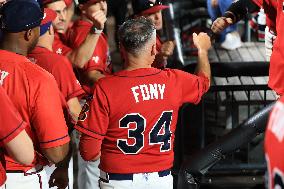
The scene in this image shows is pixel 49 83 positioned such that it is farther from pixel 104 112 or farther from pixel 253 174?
pixel 253 174

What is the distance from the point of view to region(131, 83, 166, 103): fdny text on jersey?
3.78 metres

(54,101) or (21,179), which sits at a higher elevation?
(54,101)

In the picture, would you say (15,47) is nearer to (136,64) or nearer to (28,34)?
(28,34)

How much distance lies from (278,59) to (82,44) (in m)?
1.67

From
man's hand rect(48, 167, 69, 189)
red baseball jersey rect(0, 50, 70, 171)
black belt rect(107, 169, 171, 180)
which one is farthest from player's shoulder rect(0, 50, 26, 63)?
black belt rect(107, 169, 171, 180)

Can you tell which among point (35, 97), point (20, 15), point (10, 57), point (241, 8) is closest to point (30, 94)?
point (35, 97)

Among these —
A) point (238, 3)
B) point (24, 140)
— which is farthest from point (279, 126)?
point (238, 3)

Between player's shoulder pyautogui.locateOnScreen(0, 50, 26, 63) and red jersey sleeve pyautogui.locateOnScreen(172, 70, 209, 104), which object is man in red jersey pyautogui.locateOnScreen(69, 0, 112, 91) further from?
player's shoulder pyautogui.locateOnScreen(0, 50, 26, 63)

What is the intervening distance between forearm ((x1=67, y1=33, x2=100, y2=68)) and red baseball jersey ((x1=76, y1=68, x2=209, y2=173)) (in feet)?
4.11

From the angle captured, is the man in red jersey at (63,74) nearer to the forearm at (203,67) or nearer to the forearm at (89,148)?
the forearm at (89,148)

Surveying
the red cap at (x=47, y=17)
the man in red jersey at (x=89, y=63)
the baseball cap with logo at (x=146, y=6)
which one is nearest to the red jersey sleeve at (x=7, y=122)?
the red cap at (x=47, y=17)

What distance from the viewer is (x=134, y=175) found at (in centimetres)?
394

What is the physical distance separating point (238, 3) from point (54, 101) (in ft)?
6.98

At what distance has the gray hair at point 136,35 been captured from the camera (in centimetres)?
379
